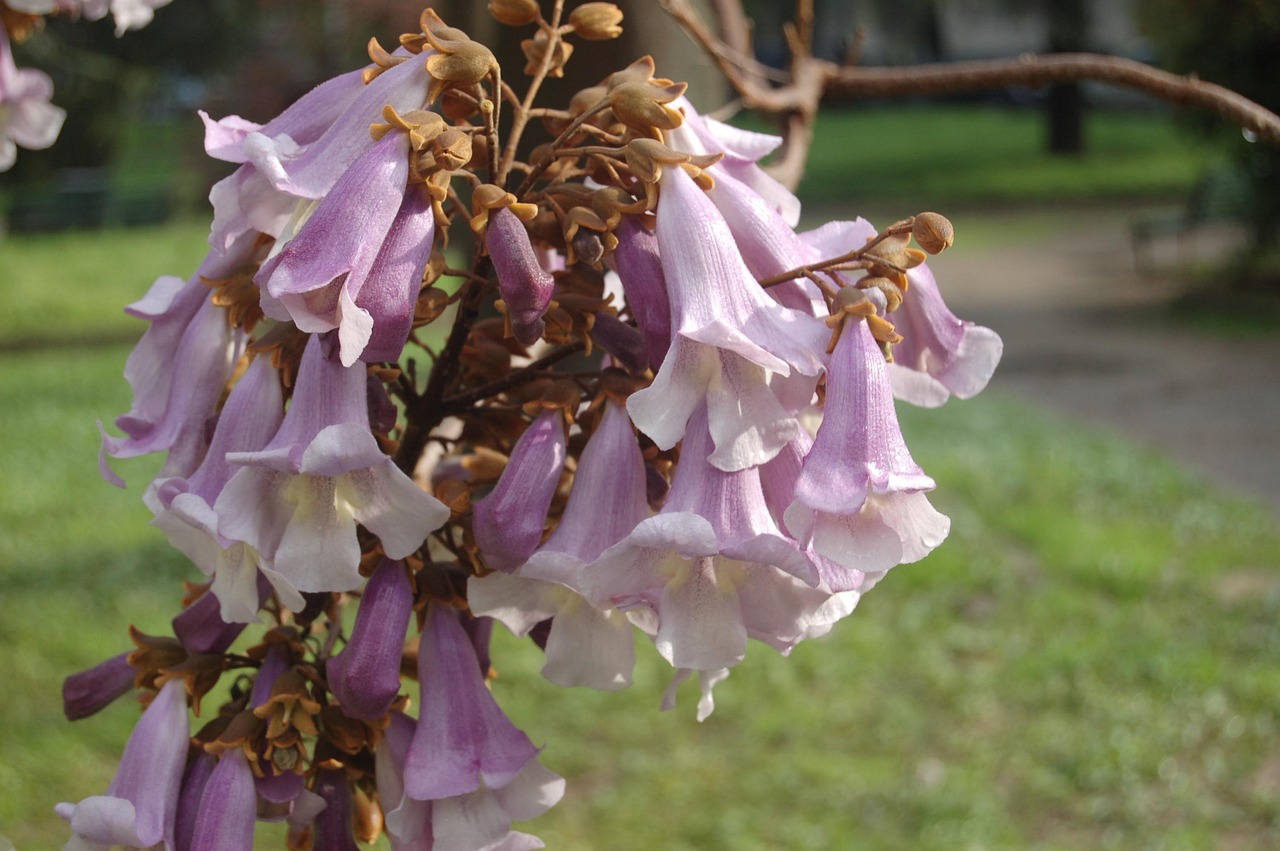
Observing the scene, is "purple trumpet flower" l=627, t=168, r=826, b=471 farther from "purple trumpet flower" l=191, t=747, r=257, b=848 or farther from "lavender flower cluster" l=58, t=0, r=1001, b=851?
"purple trumpet flower" l=191, t=747, r=257, b=848

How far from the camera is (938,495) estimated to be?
22.7 feet

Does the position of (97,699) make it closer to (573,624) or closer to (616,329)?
(573,624)

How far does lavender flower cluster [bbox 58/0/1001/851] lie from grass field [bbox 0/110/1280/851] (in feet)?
10.0

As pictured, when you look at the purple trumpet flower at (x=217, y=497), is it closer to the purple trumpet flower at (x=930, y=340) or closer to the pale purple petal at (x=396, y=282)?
the pale purple petal at (x=396, y=282)

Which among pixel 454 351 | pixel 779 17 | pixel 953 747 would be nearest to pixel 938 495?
pixel 953 747

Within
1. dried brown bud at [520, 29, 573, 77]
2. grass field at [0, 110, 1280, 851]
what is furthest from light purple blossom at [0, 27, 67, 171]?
grass field at [0, 110, 1280, 851]

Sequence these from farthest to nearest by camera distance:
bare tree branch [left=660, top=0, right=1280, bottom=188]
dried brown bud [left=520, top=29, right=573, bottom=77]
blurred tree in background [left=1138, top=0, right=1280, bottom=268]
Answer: blurred tree in background [left=1138, top=0, right=1280, bottom=268], bare tree branch [left=660, top=0, right=1280, bottom=188], dried brown bud [left=520, top=29, right=573, bottom=77]

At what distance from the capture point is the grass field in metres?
4.14

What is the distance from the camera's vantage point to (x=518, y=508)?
0.97m

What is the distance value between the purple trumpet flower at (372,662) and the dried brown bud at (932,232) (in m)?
0.48

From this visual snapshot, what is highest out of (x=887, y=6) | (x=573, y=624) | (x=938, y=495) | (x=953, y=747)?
(x=573, y=624)

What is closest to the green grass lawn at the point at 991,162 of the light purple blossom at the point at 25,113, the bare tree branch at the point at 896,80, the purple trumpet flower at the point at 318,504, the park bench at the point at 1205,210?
the park bench at the point at 1205,210

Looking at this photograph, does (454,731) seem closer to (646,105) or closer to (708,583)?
(708,583)

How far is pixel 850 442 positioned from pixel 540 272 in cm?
25
